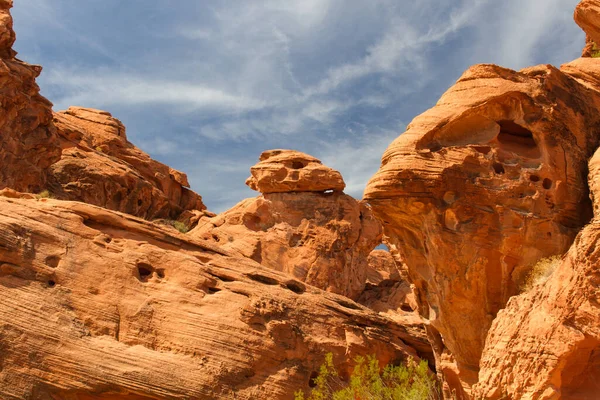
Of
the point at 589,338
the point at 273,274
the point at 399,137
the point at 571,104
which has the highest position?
the point at 571,104

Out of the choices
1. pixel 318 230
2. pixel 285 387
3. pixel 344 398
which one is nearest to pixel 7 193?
pixel 285 387

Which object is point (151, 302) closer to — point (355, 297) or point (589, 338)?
point (589, 338)

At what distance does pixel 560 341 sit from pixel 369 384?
647 cm

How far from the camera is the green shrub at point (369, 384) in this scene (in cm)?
1313

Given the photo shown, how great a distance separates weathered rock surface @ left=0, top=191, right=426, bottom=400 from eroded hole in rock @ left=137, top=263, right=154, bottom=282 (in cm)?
3

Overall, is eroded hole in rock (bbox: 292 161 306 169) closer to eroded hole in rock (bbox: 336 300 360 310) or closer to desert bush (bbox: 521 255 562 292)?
eroded hole in rock (bbox: 336 300 360 310)

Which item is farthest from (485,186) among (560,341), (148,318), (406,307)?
(406,307)

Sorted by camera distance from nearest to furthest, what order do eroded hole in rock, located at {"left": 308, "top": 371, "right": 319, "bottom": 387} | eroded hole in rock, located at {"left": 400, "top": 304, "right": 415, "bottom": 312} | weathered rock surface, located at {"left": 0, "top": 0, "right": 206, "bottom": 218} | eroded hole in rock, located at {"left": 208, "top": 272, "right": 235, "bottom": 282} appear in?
eroded hole in rock, located at {"left": 308, "top": 371, "right": 319, "bottom": 387}, eroded hole in rock, located at {"left": 208, "top": 272, "right": 235, "bottom": 282}, weathered rock surface, located at {"left": 0, "top": 0, "right": 206, "bottom": 218}, eroded hole in rock, located at {"left": 400, "top": 304, "right": 415, "bottom": 312}

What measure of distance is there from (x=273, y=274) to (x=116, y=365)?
544cm

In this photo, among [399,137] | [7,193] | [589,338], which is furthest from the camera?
[7,193]

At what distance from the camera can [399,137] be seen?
12.8 meters

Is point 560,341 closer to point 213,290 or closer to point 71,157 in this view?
point 213,290

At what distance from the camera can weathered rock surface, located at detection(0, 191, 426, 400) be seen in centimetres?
1168

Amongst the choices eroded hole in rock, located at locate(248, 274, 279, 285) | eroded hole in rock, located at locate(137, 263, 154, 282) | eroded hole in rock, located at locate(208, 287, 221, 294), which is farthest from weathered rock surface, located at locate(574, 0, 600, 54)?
eroded hole in rock, located at locate(137, 263, 154, 282)
